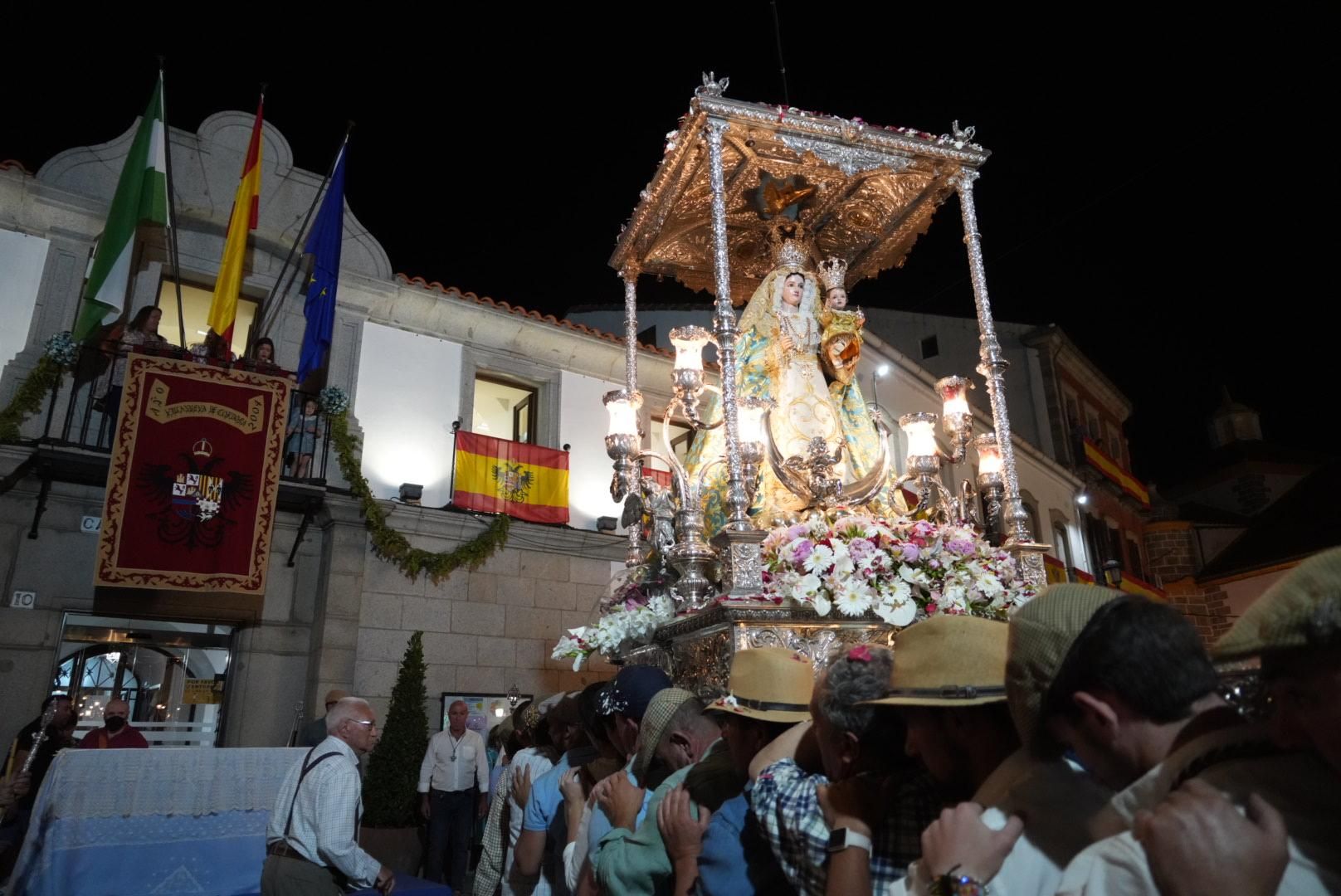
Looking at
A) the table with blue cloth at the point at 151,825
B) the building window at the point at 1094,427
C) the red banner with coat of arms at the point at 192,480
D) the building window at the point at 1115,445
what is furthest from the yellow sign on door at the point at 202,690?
the building window at the point at 1115,445

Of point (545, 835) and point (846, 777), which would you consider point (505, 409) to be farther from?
point (846, 777)

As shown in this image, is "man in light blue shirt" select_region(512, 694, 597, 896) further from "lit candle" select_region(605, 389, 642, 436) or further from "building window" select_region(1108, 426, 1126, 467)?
"building window" select_region(1108, 426, 1126, 467)

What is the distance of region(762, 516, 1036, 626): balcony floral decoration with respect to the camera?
201 inches

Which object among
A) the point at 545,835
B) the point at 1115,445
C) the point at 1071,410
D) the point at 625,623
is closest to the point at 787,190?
the point at 625,623

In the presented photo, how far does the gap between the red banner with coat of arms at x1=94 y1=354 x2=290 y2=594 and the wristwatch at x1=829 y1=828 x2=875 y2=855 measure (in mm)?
8699

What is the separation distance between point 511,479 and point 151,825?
282 inches

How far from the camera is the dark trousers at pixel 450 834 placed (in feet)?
28.4

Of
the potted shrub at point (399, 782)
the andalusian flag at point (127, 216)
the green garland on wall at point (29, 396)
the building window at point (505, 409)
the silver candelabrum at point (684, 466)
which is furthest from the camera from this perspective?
the building window at point (505, 409)

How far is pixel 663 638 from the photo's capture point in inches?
230

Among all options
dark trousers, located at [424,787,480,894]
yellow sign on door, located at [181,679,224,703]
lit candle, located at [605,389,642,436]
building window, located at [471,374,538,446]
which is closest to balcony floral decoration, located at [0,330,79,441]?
yellow sign on door, located at [181,679,224,703]

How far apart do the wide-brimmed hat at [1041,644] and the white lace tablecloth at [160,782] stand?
5.53m

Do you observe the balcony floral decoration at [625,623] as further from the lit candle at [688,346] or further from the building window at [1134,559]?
the building window at [1134,559]

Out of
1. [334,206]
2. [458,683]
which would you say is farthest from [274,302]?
[458,683]

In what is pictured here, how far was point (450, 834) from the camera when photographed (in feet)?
28.8
